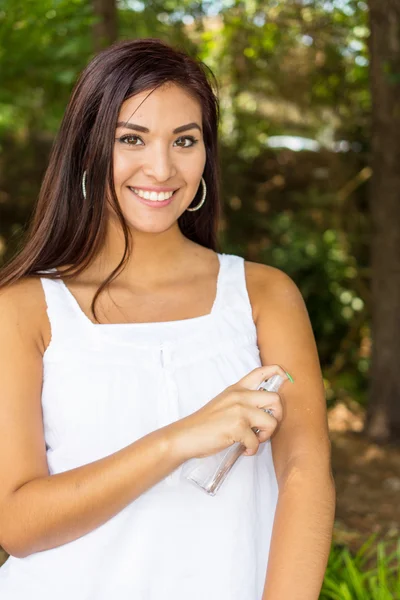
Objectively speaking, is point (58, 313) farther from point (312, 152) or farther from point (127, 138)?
point (312, 152)

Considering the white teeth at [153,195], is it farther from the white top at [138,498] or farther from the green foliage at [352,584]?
the green foliage at [352,584]

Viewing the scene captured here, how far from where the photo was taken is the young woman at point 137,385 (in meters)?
1.62

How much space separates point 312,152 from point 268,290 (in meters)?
5.61

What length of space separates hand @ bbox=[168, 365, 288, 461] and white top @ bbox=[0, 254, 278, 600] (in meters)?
0.24

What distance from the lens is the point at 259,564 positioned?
1.79 meters

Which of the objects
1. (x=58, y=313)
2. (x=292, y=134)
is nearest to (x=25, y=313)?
(x=58, y=313)

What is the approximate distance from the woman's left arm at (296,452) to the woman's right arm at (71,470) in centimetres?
22

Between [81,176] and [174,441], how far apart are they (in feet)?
2.40

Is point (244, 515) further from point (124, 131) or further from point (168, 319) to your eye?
point (124, 131)

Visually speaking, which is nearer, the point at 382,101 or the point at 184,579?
the point at 184,579

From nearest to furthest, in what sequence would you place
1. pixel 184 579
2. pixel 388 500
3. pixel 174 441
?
1. pixel 174 441
2. pixel 184 579
3. pixel 388 500

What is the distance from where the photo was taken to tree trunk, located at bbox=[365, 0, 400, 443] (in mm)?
4750

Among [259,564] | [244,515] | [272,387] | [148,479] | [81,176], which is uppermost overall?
[81,176]

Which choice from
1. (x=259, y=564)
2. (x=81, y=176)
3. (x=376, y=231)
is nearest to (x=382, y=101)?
(x=376, y=231)
